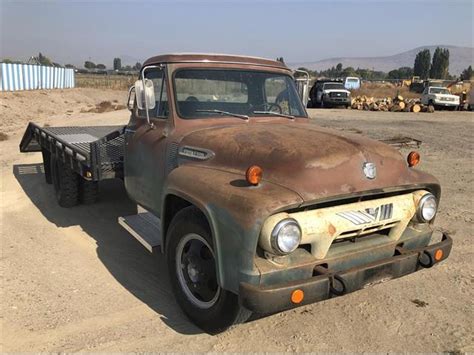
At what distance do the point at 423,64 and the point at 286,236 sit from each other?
106m

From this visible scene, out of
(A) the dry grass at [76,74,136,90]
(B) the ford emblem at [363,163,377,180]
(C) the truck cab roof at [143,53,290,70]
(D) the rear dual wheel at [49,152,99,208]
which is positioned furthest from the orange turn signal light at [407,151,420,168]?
(A) the dry grass at [76,74,136,90]

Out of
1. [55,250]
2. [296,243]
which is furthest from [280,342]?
[55,250]

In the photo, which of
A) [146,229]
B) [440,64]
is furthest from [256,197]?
[440,64]

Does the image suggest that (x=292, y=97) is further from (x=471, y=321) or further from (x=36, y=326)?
(x=36, y=326)

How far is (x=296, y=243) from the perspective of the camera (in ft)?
9.34

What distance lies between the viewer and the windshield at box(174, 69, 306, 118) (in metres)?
4.23

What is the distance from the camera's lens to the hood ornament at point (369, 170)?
3203mm

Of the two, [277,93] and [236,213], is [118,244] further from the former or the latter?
[236,213]

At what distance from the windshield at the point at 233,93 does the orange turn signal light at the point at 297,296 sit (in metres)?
2.03

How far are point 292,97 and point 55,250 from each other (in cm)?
317

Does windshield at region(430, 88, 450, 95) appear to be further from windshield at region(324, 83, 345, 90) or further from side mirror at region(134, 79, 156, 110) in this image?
side mirror at region(134, 79, 156, 110)

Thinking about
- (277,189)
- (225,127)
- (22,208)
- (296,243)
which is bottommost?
(22,208)

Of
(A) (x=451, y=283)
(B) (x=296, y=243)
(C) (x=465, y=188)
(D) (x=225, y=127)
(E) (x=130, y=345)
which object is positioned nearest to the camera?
(B) (x=296, y=243)

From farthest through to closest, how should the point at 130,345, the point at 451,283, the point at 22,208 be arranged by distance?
1. the point at 22,208
2. the point at 451,283
3. the point at 130,345
